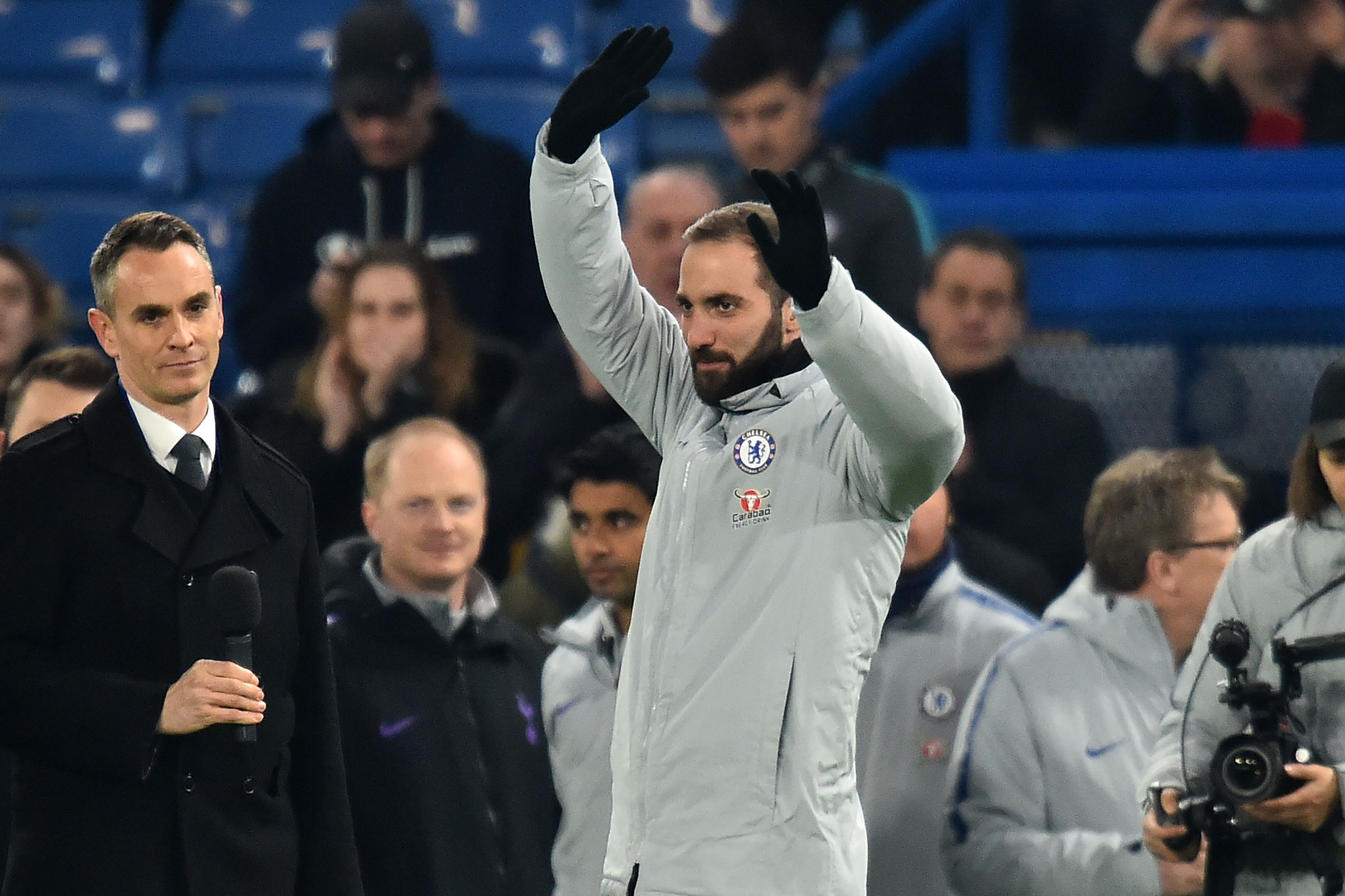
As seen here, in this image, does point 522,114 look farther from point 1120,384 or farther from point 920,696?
point 920,696

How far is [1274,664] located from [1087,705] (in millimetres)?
920

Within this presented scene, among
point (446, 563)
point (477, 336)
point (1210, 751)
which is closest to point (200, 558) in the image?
point (446, 563)

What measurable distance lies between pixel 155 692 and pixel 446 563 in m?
1.52

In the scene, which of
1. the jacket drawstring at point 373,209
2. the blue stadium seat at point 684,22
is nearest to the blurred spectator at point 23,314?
the jacket drawstring at point 373,209

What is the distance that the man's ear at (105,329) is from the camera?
3564 mm

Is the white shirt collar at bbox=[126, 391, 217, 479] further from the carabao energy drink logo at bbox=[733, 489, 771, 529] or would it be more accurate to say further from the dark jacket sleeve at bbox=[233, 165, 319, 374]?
the dark jacket sleeve at bbox=[233, 165, 319, 374]

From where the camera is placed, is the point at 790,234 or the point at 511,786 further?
the point at 511,786

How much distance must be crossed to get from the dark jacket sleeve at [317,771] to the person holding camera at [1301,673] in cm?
142

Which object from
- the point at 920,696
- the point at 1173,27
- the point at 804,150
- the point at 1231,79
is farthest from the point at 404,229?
the point at 920,696

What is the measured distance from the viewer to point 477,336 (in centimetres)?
644

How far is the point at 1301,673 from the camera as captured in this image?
3658 mm

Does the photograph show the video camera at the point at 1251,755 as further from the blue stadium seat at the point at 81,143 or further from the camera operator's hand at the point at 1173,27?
the blue stadium seat at the point at 81,143

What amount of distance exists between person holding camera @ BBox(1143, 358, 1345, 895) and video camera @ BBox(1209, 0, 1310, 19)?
125 inches

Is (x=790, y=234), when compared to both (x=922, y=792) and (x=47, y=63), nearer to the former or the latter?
(x=922, y=792)
